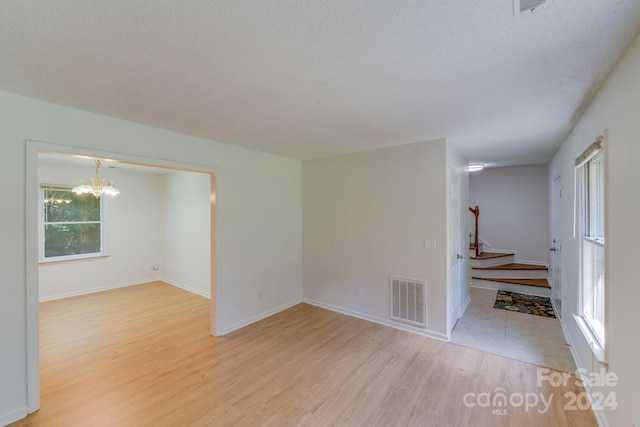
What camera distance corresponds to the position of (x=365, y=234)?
12.7 feet

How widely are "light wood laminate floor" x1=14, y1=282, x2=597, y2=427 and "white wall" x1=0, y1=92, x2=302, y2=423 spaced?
41 cm

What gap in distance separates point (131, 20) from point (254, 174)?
266 cm

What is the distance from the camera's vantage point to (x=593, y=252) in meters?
2.25

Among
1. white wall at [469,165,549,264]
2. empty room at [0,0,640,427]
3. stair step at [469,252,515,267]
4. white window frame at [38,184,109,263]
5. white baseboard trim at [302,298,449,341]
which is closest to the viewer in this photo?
empty room at [0,0,640,427]

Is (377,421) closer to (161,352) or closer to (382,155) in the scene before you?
(161,352)

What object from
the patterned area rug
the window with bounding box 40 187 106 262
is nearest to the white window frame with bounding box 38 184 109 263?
the window with bounding box 40 187 106 262

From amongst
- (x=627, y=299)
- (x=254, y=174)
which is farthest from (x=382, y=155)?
(x=627, y=299)

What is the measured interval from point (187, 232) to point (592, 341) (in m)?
5.84

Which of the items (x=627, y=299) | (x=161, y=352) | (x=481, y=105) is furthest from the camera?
(x=161, y=352)

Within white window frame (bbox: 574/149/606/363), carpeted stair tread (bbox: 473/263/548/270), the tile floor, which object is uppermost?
white window frame (bbox: 574/149/606/363)

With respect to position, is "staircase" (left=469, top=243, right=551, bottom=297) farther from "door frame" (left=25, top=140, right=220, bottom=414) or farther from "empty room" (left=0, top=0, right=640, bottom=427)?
"door frame" (left=25, top=140, right=220, bottom=414)

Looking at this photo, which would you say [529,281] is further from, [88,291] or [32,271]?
[88,291]

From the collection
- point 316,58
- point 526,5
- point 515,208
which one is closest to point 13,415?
point 316,58

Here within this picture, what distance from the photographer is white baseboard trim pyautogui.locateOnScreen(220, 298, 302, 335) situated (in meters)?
3.45
